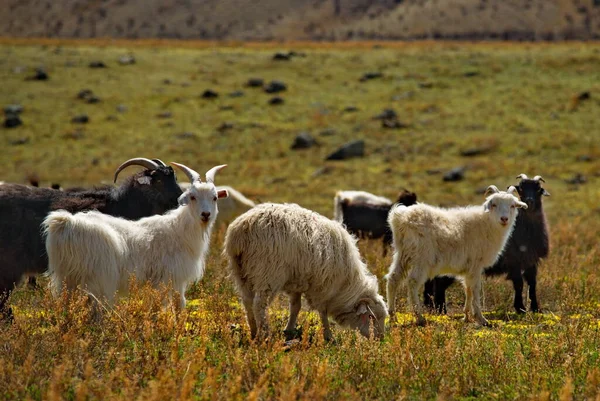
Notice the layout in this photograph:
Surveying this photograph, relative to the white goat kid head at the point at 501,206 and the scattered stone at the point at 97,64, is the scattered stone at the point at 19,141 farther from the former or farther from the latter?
the white goat kid head at the point at 501,206

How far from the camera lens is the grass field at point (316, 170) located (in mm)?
6234

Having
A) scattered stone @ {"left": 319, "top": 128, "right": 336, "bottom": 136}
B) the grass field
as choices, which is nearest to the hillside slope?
the grass field

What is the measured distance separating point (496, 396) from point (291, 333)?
9.29 ft

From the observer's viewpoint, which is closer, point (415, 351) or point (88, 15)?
point (415, 351)

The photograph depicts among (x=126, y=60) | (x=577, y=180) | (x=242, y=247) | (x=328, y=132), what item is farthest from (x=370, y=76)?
(x=242, y=247)

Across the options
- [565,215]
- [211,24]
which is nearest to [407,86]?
[565,215]

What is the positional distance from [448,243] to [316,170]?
70.2 feet

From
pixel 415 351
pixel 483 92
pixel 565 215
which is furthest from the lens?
pixel 483 92

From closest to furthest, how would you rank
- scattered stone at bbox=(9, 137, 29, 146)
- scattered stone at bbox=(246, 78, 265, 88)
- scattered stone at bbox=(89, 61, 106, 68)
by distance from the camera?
1. scattered stone at bbox=(9, 137, 29, 146)
2. scattered stone at bbox=(246, 78, 265, 88)
3. scattered stone at bbox=(89, 61, 106, 68)

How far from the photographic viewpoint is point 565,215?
2344 cm

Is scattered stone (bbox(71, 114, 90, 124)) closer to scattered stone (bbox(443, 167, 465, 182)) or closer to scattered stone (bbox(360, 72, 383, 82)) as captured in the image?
scattered stone (bbox(360, 72, 383, 82))

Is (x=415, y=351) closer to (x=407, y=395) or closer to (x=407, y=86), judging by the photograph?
(x=407, y=395)

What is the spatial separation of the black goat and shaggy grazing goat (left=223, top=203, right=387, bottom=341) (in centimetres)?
245

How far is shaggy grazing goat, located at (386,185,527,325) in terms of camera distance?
10.1 metres
